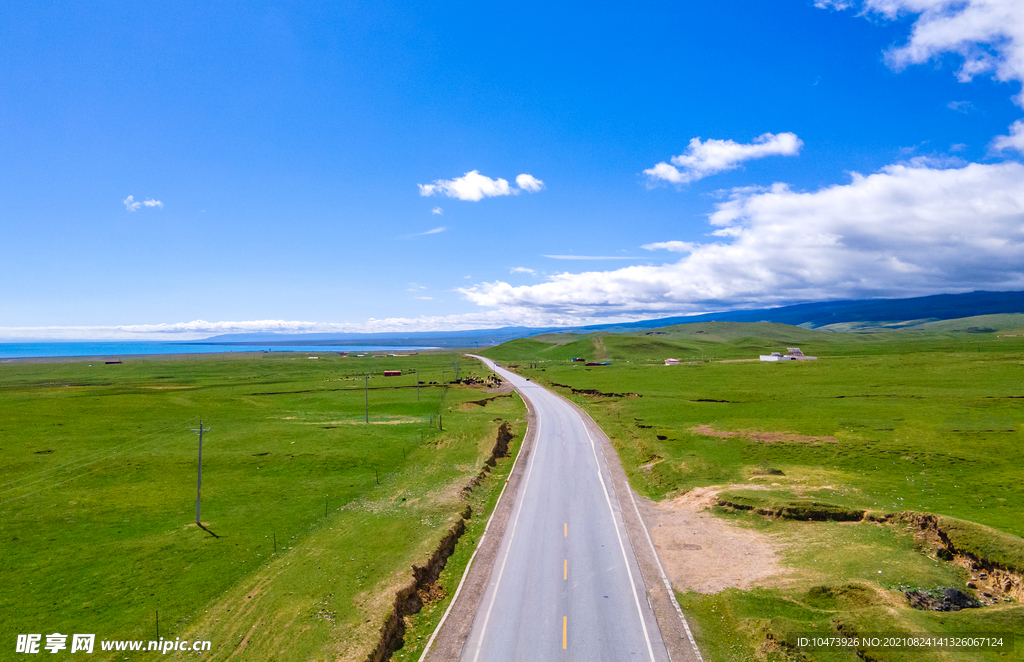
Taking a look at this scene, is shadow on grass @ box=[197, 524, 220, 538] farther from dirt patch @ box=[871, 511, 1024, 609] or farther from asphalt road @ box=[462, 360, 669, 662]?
dirt patch @ box=[871, 511, 1024, 609]

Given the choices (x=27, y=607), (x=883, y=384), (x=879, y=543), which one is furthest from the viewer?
(x=883, y=384)

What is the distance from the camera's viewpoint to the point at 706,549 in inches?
1247

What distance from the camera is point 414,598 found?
2612 centimetres

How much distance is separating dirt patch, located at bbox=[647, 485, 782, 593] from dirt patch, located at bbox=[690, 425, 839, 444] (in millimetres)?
24583

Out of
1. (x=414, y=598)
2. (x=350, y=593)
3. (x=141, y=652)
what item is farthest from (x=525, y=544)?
(x=141, y=652)

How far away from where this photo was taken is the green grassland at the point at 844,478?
883 inches

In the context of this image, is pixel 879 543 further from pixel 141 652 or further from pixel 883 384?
pixel 883 384

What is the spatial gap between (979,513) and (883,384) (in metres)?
77.9

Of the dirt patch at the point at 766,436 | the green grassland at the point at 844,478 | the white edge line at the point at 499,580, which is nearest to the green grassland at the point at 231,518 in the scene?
the white edge line at the point at 499,580

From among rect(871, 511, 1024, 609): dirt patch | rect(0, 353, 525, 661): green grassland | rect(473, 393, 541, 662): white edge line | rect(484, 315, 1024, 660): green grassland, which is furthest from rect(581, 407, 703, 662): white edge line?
rect(0, 353, 525, 661): green grassland

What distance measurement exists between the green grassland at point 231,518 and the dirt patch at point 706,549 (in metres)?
15.4

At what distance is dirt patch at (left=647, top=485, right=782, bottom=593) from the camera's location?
27.7m

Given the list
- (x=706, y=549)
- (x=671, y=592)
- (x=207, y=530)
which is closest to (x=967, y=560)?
(x=706, y=549)

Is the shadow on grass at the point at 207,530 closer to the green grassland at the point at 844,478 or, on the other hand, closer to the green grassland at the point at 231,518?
the green grassland at the point at 231,518
